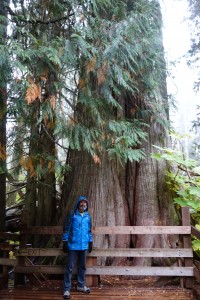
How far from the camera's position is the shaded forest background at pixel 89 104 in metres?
4.26

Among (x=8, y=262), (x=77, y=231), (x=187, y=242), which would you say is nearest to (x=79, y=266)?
(x=77, y=231)

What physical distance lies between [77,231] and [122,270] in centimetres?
111

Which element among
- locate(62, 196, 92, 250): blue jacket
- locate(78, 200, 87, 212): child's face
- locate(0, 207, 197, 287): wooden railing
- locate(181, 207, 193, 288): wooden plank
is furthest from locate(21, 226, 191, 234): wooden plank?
locate(78, 200, 87, 212): child's face

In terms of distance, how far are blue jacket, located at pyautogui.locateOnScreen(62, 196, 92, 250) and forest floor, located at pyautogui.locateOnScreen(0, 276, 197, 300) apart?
803 millimetres

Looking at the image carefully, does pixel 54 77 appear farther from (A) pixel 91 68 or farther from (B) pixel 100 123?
(B) pixel 100 123

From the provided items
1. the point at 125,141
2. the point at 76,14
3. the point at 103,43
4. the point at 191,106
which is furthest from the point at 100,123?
the point at 191,106

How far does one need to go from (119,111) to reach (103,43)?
267 centimetres

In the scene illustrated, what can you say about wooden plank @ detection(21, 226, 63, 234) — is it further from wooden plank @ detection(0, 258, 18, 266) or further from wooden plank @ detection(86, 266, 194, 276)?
wooden plank @ detection(86, 266, 194, 276)

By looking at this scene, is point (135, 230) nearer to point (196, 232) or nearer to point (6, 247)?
point (196, 232)

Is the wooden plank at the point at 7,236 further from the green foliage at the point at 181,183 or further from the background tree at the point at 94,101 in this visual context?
the green foliage at the point at 181,183

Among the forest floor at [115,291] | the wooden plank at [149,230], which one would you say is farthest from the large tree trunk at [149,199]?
the wooden plank at [149,230]

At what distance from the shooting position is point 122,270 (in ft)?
18.2

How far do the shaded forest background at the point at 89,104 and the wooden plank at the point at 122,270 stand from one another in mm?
852

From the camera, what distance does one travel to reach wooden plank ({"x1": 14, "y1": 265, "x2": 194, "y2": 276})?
5.38 m
